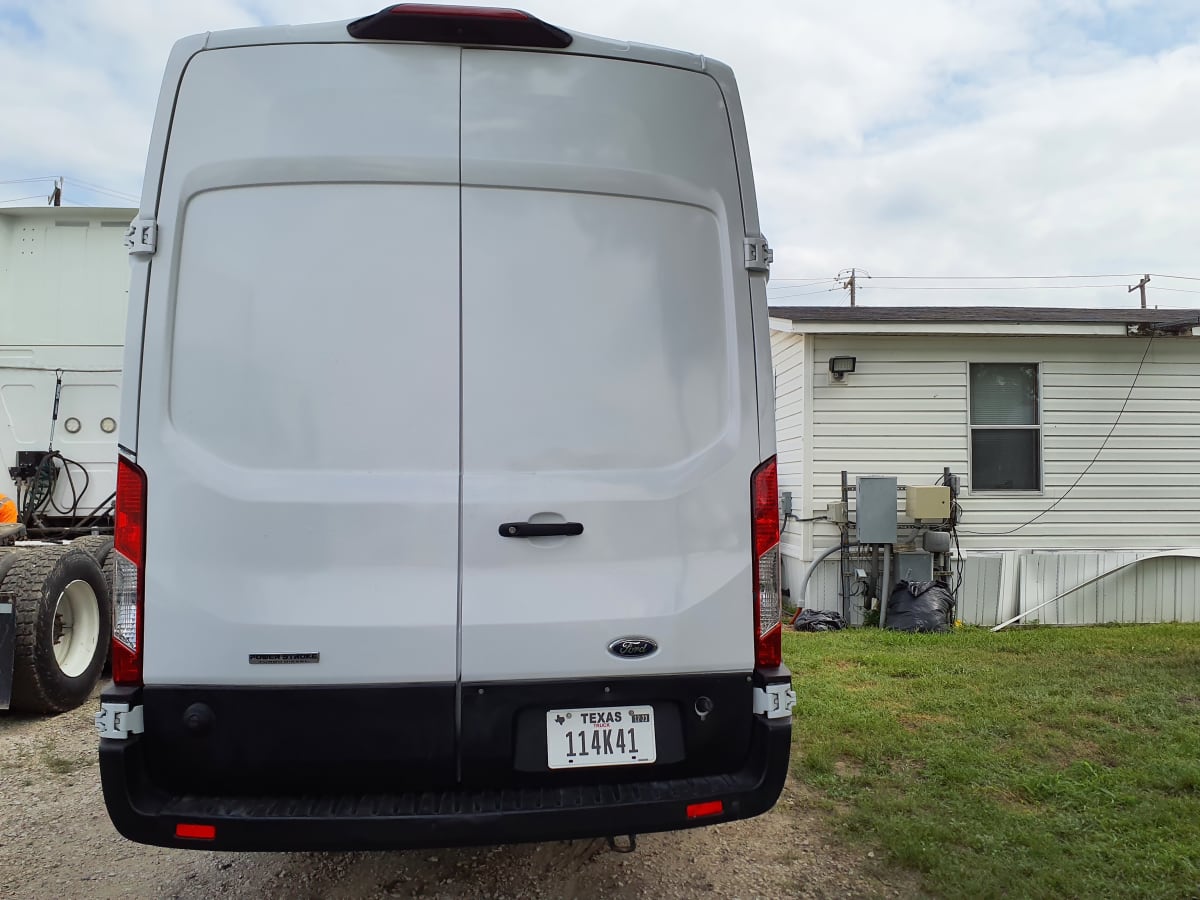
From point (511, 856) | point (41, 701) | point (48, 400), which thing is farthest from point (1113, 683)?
point (48, 400)

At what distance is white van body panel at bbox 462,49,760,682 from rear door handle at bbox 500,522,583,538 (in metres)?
0.02

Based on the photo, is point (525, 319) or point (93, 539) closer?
point (525, 319)

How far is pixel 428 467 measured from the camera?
7.39ft

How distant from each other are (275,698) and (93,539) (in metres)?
4.35

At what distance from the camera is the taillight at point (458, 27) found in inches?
91.4

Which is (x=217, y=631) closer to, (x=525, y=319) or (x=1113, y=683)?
(x=525, y=319)

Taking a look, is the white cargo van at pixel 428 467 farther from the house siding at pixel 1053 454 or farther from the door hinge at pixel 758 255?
the house siding at pixel 1053 454

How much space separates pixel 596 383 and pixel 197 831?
1.55 meters

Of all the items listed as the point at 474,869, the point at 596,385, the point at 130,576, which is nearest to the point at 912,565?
the point at 474,869

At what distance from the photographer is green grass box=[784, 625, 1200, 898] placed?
3.16m

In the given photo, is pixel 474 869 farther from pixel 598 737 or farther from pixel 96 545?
pixel 96 545

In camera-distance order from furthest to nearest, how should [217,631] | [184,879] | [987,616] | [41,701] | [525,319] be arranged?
[987,616] < [41,701] < [184,879] < [525,319] < [217,631]

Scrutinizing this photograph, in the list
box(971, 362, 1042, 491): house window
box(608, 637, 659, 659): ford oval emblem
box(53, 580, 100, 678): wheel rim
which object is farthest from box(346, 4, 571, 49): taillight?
box(971, 362, 1042, 491): house window

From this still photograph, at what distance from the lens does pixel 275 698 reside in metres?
2.20
